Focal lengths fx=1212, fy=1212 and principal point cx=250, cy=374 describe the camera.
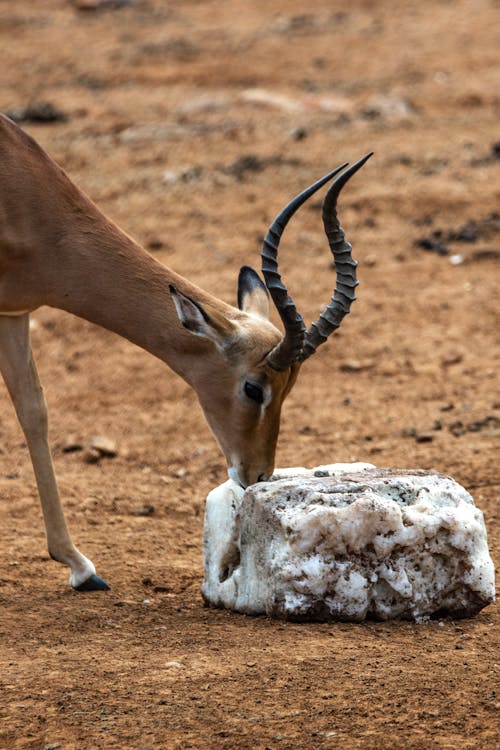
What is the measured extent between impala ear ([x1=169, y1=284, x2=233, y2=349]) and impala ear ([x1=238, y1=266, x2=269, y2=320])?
0.44m

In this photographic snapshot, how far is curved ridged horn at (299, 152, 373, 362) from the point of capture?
573cm

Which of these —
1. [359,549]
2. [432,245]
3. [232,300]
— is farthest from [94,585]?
[432,245]

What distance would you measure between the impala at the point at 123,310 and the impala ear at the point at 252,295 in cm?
6

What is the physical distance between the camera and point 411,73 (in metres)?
18.1

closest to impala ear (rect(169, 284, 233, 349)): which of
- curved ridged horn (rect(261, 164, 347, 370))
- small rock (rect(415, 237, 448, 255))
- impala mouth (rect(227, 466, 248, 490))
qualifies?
curved ridged horn (rect(261, 164, 347, 370))

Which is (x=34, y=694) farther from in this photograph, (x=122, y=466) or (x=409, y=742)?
(x=122, y=466)

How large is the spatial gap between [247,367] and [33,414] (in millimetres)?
1293

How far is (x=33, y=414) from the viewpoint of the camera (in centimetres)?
660

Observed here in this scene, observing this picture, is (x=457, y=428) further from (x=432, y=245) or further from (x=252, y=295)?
(x=432, y=245)

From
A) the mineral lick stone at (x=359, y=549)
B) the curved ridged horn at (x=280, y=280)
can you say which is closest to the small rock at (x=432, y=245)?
the curved ridged horn at (x=280, y=280)

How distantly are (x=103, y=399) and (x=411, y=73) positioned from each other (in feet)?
33.9

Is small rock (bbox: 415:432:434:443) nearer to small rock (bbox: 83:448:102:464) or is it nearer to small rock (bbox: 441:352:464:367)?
small rock (bbox: 441:352:464:367)

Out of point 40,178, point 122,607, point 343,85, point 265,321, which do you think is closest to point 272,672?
point 122,607

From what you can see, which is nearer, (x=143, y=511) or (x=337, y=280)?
(x=337, y=280)
